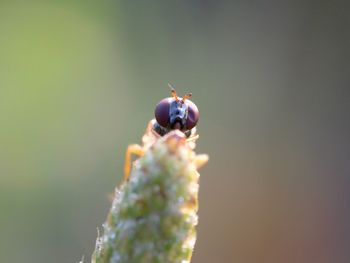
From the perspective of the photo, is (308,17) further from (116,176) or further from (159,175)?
(159,175)

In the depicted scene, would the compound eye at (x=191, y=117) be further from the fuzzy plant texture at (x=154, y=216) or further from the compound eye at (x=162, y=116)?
the fuzzy plant texture at (x=154, y=216)

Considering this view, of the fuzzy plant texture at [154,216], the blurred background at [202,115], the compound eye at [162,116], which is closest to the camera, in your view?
the fuzzy plant texture at [154,216]

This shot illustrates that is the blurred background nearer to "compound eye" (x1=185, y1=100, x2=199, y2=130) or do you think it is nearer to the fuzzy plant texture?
"compound eye" (x1=185, y1=100, x2=199, y2=130)

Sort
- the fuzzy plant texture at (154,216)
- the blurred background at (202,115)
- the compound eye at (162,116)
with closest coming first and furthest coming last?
1. the fuzzy plant texture at (154,216)
2. the compound eye at (162,116)
3. the blurred background at (202,115)

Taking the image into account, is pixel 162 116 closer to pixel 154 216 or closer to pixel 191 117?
pixel 191 117

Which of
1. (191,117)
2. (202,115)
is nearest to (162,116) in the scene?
(191,117)

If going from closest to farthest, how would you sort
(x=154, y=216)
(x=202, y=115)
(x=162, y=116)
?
(x=154, y=216) → (x=162, y=116) → (x=202, y=115)

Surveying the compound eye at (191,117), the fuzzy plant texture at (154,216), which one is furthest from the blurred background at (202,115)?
the fuzzy plant texture at (154,216)

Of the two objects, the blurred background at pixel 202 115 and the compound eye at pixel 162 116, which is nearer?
the compound eye at pixel 162 116

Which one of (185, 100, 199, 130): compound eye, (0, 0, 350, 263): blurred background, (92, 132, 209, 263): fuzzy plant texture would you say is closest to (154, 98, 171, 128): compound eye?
(185, 100, 199, 130): compound eye
